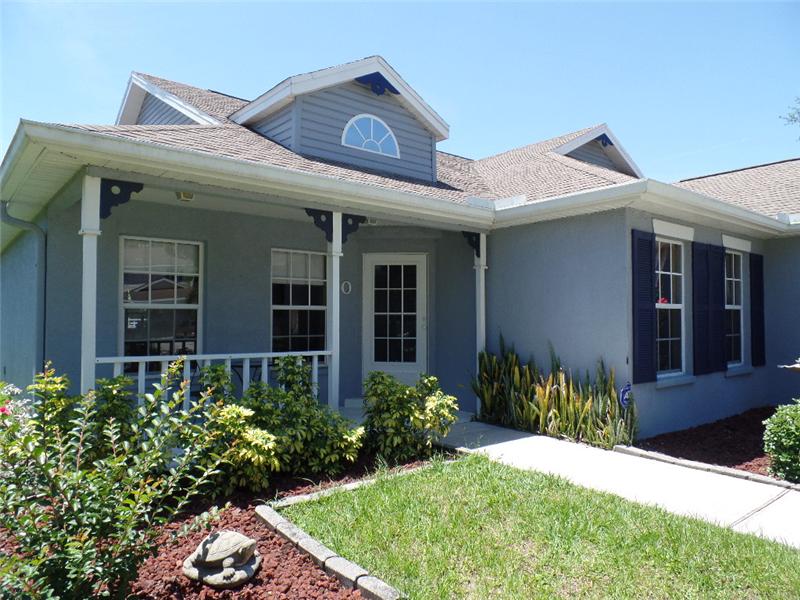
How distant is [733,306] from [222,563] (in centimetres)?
814

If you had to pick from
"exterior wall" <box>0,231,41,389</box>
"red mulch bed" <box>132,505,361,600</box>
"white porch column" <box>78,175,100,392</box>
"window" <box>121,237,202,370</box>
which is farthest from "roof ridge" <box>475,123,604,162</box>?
"red mulch bed" <box>132,505,361,600</box>

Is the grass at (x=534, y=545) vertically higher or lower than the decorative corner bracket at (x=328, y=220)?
lower

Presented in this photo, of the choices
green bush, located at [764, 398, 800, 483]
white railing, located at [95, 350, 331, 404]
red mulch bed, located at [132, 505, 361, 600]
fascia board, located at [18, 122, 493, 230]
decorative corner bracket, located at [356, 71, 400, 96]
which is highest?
decorative corner bracket, located at [356, 71, 400, 96]

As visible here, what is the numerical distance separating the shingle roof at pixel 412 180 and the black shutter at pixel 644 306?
92cm

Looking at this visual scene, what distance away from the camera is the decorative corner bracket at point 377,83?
26.9ft

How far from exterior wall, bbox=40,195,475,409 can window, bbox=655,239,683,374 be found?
8.31 feet

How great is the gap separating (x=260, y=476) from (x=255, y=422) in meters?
0.59

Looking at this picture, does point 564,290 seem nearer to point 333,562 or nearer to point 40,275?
point 333,562

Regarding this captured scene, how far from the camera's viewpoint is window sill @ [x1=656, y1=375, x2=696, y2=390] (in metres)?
6.53

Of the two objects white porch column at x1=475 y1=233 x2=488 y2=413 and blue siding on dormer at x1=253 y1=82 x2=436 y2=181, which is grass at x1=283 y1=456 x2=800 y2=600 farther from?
blue siding on dormer at x1=253 y1=82 x2=436 y2=181

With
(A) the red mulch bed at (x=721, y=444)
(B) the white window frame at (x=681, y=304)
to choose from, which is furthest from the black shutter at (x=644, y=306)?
(A) the red mulch bed at (x=721, y=444)

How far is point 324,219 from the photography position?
19.2 feet

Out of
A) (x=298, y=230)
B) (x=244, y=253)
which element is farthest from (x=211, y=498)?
(x=298, y=230)

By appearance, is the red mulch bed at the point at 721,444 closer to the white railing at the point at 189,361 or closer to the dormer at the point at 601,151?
the white railing at the point at 189,361
